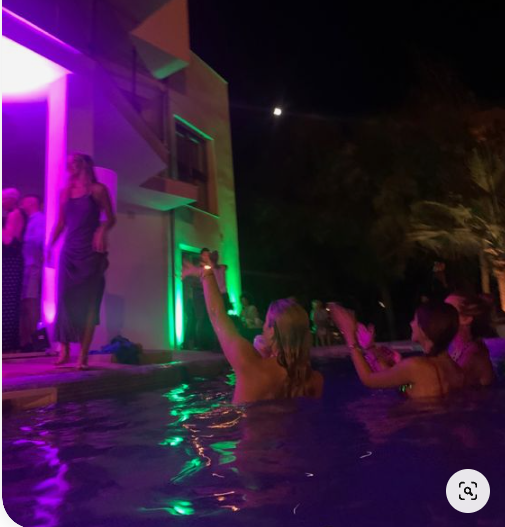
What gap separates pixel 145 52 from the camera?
10148 mm

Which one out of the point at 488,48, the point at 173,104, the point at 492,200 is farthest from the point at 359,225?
the point at 173,104

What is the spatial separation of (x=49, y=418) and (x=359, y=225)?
48.1ft

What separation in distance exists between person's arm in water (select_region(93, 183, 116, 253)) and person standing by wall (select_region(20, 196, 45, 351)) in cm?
128

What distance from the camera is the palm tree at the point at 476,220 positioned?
1372 cm

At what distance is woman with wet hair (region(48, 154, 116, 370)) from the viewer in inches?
179

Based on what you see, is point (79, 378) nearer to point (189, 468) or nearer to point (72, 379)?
point (72, 379)

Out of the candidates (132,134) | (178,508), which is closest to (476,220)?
(132,134)

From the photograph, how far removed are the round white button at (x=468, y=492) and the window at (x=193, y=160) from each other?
11.0 m

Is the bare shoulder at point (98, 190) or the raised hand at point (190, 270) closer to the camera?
the raised hand at point (190, 270)

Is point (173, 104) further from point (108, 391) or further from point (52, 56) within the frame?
point (108, 391)

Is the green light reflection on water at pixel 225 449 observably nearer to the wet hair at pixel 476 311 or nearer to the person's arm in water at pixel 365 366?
the person's arm in water at pixel 365 366

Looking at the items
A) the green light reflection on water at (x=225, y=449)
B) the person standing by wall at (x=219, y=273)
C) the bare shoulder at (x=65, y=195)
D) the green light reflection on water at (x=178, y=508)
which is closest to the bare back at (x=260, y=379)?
the green light reflection on water at (x=225, y=449)

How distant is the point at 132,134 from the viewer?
7441 mm

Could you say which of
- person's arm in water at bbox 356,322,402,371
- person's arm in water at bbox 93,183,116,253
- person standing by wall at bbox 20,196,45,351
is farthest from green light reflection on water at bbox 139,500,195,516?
person standing by wall at bbox 20,196,45,351
